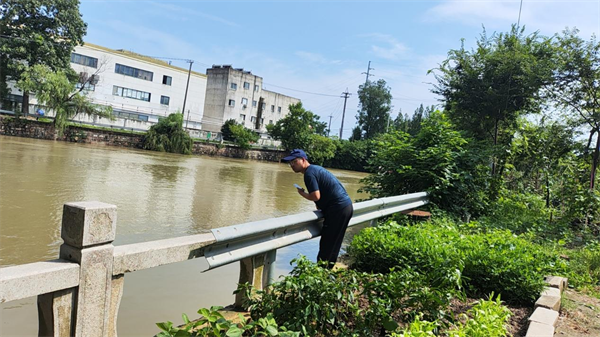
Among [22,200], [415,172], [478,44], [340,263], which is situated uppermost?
[478,44]

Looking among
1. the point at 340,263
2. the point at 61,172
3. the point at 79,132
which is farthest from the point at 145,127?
the point at 340,263

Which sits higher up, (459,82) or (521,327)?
(459,82)

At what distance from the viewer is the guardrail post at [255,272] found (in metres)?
3.68

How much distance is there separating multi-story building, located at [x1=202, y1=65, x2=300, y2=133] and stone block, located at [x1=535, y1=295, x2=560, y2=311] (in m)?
60.5

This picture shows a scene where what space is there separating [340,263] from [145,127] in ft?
155

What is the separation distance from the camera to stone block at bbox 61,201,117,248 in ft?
7.76

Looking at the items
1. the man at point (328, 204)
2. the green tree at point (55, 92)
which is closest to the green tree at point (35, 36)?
the green tree at point (55, 92)

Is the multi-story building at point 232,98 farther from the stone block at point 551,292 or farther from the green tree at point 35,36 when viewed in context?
the stone block at point 551,292

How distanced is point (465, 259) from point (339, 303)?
76.3 inches

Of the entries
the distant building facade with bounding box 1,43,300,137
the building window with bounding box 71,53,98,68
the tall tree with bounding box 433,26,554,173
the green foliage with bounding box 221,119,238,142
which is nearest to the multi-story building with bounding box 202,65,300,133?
the distant building facade with bounding box 1,43,300,137

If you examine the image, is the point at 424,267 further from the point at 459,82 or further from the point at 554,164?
the point at 459,82

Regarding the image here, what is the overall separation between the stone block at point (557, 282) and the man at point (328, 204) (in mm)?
2150

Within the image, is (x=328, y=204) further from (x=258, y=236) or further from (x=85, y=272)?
(x=85, y=272)

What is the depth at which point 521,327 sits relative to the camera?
3.72 m
